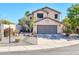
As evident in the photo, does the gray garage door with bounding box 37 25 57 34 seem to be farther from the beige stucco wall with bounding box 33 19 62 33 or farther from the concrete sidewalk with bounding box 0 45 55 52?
the concrete sidewalk with bounding box 0 45 55 52

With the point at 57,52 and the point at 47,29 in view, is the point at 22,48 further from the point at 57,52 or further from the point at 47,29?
the point at 57,52

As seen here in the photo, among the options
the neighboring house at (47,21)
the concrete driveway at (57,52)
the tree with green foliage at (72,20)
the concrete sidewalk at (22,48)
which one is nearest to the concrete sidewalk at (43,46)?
the concrete sidewalk at (22,48)

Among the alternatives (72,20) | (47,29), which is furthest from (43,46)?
(72,20)

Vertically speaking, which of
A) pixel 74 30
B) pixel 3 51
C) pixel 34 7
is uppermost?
pixel 34 7

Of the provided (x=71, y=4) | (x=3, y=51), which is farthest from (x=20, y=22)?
(x=71, y=4)

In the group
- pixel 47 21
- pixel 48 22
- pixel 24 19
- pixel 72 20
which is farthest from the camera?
pixel 72 20

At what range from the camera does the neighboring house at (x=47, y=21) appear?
1452 cm

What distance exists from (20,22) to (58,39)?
212 centimetres

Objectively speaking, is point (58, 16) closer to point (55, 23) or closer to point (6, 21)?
point (55, 23)

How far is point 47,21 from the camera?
14.6 metres

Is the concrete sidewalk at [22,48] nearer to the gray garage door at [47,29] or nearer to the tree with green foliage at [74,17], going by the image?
the gray garage door at [47,29]

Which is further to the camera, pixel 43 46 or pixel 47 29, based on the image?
pixel 47 29

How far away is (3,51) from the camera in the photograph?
14016mm

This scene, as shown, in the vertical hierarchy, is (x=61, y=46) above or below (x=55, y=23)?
below
